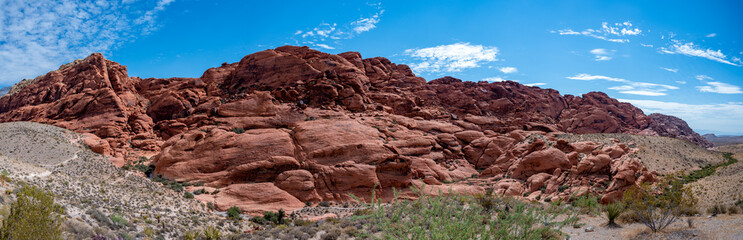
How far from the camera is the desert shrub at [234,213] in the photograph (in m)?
20.0

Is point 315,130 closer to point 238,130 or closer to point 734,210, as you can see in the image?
point 238,130

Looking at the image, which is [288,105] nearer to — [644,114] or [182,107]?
[182,107]

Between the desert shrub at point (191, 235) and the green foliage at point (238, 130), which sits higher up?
the green foliage at point (238, 130)

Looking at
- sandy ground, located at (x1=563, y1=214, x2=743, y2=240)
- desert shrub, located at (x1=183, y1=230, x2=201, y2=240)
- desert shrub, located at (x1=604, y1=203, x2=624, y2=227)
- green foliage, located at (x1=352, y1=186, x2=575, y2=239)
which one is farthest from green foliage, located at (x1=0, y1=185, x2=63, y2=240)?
desert shrub, located at (x1=604, y1=203, x2=624, y2=227)

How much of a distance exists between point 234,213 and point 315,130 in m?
11.3

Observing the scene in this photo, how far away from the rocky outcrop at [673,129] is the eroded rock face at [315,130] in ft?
98.8

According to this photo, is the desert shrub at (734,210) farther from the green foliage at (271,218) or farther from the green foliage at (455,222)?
the green foliage at (271,218)

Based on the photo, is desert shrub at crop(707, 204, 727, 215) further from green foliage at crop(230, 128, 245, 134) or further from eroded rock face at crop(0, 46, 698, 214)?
green foliage at crop(230, 128, 245, 134)

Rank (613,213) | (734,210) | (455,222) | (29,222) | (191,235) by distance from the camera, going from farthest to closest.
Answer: (191,235) < (613,213) < (734,210) < (29,222) < (455,222)

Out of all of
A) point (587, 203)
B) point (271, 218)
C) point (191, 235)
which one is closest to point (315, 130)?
point (271, 218)

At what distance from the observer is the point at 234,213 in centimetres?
2036

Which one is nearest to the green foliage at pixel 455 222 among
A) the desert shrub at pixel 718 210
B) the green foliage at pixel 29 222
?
the green foliage at pixel 29 222

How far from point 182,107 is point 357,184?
2523 centimetres

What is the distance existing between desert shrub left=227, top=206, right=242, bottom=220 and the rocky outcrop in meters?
72.4
